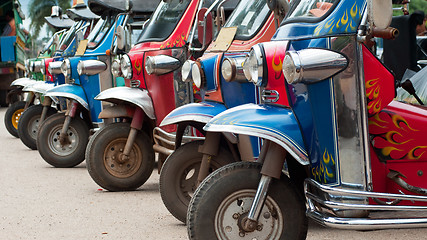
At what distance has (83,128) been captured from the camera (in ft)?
32.9

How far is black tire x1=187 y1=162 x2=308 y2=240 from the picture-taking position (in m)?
4.36

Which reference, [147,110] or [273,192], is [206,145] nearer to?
[273,192]

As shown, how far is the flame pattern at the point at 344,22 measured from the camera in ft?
14.1

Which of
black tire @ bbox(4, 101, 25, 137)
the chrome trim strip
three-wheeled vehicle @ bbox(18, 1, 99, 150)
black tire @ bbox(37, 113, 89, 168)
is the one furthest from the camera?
black tire @ bbox(4, 101, 25, 137)

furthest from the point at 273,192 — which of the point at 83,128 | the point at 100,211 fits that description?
the point at 83,128

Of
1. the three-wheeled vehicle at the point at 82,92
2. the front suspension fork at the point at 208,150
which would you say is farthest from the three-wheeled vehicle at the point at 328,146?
the three-wheeled vehicle at the point at 82,92

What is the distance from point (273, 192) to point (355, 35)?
34.2 inches

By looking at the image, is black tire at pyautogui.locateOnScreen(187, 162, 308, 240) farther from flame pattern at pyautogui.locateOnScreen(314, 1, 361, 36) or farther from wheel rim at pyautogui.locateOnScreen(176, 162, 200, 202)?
wheel rim at pyautogui.locateOnScreen(176, 162, 200, 202)

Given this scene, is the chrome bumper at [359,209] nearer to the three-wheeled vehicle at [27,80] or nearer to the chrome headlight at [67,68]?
the chrome headlight at [67,68]

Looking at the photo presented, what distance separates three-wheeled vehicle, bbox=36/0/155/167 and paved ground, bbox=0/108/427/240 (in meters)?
0.35

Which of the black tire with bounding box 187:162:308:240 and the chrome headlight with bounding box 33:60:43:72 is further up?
the black tire with bounding box 187:162:308:240

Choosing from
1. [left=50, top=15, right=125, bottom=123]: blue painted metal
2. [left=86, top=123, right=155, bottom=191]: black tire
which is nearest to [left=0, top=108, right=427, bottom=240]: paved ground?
[left=86, top=123, right=155, bottom=191]: black tire

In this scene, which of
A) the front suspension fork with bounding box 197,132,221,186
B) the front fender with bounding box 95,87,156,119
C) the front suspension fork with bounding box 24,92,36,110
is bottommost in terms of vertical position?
the front suspension fork with bounding box 24,92,36,110

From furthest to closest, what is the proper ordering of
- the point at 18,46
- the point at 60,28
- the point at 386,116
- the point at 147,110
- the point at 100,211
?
the point at 18,46
the point at 60,28
the point at 147,110
the point at 100,211
the point at 386,116
